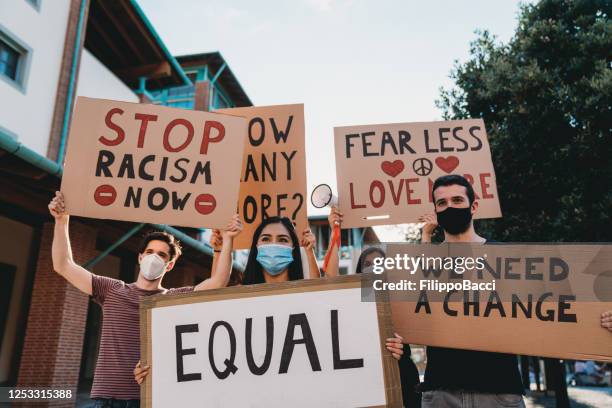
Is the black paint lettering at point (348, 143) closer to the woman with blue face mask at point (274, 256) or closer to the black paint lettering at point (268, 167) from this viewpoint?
the black paint lettering at point (268, 167)

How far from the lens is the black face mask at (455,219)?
2.58 metres

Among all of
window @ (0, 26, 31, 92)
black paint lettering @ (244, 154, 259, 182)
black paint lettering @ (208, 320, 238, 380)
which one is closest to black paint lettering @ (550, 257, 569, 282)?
black paint lettering @ (208, 320, 238, 380)

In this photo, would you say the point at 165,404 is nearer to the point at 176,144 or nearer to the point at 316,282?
the point at 316,282

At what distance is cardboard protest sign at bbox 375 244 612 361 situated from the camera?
2.26 m

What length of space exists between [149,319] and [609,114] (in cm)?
820

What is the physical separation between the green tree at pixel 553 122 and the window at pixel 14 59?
378 inches

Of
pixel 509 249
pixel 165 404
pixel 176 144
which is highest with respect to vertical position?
pixel 176 144

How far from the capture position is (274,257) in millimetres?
2865

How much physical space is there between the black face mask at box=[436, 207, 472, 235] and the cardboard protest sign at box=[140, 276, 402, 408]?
0.71 meters

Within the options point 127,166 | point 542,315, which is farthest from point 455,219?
point 127,166

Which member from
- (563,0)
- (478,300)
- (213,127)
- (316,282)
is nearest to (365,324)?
(316,282)

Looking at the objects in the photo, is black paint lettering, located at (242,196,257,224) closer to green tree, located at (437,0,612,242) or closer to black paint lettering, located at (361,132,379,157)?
black paint lettering, located at (361,132,379,157)

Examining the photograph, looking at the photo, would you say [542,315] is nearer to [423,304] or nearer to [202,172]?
[423,304]

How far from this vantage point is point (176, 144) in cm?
319
